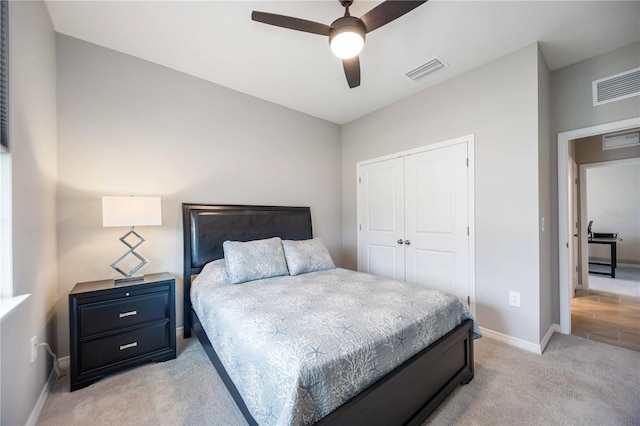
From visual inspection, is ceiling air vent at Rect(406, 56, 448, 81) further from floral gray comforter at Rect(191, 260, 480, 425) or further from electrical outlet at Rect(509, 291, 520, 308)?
electrical outlet at Rect(509, 291, 520, 308)

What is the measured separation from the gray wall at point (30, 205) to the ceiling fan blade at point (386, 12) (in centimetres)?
210

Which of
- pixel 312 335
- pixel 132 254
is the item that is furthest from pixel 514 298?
pixel 132 254

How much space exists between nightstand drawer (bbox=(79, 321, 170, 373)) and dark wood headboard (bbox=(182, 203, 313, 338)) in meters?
0.46

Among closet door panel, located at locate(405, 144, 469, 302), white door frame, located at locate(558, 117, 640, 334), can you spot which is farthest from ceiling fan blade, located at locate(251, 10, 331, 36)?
white door frame, located at locate(558, 117, 640, 334)

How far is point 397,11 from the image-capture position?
162 centimetres

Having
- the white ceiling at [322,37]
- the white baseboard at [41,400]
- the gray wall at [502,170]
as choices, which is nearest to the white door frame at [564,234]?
the gray wall at [502,170]

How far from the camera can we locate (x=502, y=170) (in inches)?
101

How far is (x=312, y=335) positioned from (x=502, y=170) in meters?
2.50

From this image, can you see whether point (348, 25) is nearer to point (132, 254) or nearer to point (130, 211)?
point (130, 211)

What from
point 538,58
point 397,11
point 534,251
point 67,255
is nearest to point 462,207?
point 534,251

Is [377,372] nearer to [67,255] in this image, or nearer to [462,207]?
[462,207]

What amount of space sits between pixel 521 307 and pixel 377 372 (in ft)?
6.54

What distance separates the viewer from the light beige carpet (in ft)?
5.23

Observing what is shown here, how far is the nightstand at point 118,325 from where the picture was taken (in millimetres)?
1891
